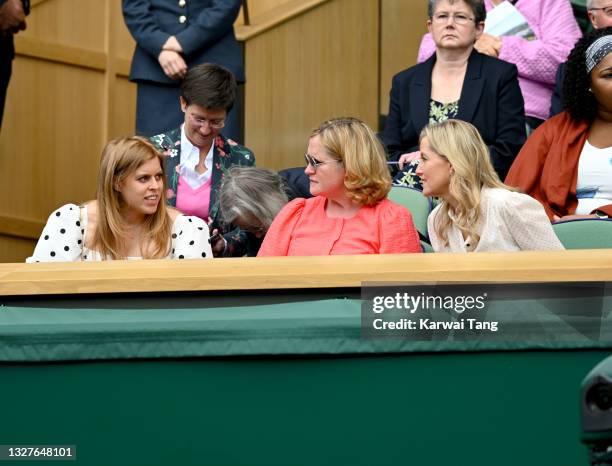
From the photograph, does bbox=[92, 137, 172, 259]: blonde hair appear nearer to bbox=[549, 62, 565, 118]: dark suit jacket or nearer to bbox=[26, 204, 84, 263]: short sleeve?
bbox=[26, 204, 84, 263]: short sleeve

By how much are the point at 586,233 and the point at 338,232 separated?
72cm

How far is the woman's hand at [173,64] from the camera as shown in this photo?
18.7 ft

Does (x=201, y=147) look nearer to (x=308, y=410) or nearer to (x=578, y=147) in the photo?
(x=578, y=147)

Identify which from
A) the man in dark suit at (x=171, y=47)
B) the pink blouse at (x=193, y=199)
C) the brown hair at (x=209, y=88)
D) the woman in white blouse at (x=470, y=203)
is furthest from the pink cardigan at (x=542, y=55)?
the woman in white blouse at (x=470, y=203)

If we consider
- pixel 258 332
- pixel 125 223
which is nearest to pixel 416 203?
pixel 125 223

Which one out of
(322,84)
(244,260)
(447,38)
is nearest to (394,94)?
(447,38)

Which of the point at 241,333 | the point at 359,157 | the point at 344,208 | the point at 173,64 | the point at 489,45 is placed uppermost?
the point at 489,45

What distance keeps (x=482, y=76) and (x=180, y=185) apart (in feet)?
4.07

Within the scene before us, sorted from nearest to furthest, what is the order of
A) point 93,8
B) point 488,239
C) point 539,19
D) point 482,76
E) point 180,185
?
point 488,239
point 180,185
point 482,76
point 539,19
point 93,8

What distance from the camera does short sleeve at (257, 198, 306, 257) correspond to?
166 inches

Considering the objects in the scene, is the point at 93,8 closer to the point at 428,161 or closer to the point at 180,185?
the point at 180,185

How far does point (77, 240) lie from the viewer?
420 cm

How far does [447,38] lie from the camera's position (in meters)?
5.45

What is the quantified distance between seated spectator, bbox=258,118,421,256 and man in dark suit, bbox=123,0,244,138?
60.2 inches
